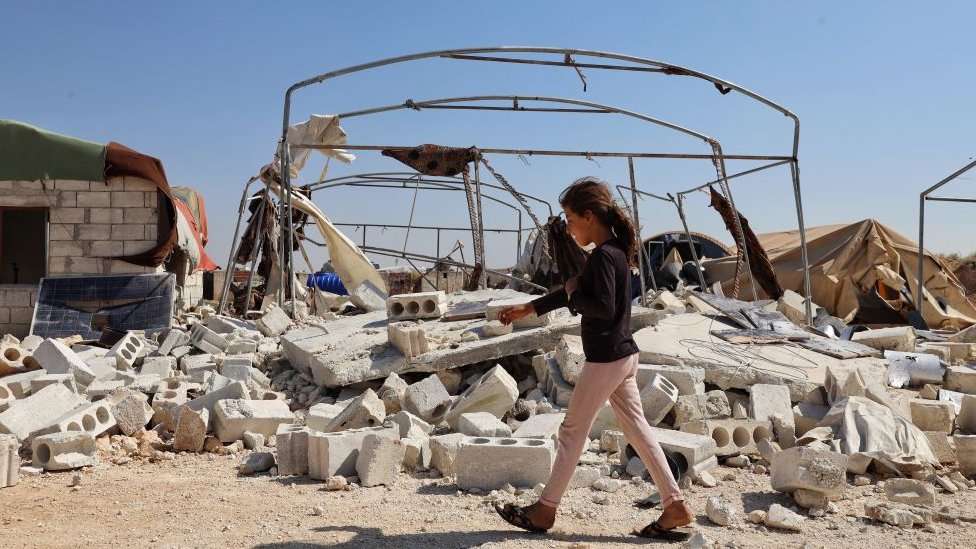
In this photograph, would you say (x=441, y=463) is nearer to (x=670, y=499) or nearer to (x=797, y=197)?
(x=670, y=499)

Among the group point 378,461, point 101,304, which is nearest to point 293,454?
point 378,461

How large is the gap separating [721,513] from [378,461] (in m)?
2.12

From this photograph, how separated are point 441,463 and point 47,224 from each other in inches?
363

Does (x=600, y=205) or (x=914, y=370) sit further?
(x=914, y=370)

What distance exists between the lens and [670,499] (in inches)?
151

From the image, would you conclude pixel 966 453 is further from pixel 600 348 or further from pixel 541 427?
pixel 600 348

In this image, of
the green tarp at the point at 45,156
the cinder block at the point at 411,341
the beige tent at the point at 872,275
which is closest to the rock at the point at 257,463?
the cinder block at the point at 411,341

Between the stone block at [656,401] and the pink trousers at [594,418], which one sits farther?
the stone block at [656,401]

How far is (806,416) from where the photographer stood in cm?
645

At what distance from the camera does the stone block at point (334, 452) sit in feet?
16.9

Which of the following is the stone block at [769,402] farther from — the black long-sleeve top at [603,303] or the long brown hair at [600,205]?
the long brown hair at [600,205]

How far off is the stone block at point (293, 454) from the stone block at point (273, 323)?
210 inches

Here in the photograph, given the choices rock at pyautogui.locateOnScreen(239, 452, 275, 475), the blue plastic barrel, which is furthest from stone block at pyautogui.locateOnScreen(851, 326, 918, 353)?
the blue plastic barrel

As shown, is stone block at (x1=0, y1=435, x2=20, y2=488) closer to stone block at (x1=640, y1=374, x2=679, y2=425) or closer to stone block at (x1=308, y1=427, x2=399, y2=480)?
stone block at (x1=308, y1=427, x2=399, y2=480)
